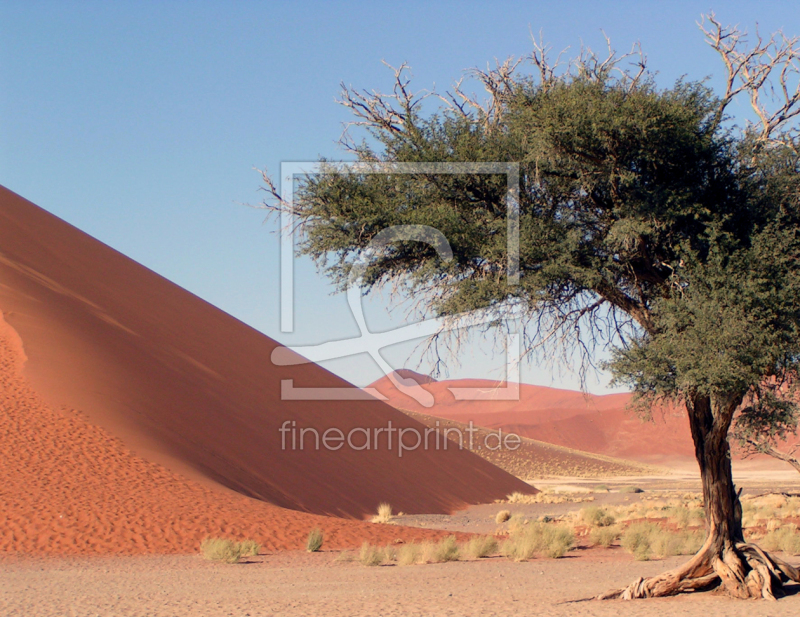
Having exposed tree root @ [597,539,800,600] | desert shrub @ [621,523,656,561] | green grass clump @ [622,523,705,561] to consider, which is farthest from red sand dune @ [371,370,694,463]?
exposed tree root @ [597,539,800,600]

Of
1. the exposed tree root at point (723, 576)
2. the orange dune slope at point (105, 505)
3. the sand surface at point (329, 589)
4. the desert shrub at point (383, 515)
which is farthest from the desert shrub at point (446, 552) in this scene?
the desert shrub at point (383, 515)

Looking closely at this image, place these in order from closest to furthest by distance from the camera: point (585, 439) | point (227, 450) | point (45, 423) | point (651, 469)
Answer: point (45, 423)
point (227, 450)
point (651, 469)
point (585, 439)

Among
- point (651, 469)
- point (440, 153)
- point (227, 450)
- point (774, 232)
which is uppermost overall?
point (440, 153)

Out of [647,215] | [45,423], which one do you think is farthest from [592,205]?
[45,423]

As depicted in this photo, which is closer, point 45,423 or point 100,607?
point 100,607

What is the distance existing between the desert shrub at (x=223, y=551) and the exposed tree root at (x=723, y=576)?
8003 millimetres

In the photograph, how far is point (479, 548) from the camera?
15.4 m

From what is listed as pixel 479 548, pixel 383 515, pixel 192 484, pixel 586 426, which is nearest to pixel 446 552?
pixel 479 548

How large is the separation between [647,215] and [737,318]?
167 cm

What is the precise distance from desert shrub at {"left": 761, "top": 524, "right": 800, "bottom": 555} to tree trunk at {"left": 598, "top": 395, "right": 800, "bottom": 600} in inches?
221

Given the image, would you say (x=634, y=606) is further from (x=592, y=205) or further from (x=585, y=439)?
(x=585, y=439)

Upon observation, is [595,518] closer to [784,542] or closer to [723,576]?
[784,542]

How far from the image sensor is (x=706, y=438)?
32.4 ft

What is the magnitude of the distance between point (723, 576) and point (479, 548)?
6.78m
